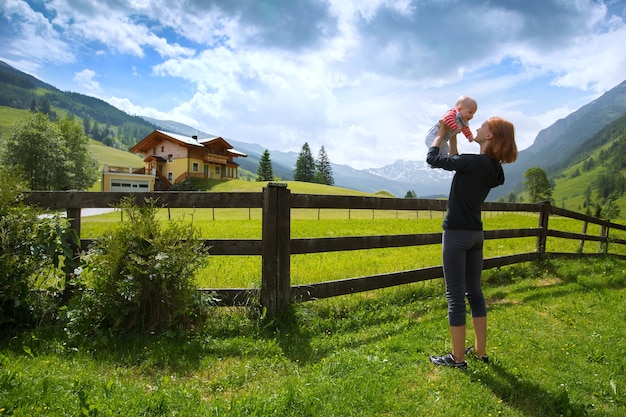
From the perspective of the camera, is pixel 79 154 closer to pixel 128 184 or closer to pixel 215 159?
pixel 128 184

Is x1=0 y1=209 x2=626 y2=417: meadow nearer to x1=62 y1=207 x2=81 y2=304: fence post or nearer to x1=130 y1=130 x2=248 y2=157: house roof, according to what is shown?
x1=62 y1=207 x2=81 y2=304: fence post

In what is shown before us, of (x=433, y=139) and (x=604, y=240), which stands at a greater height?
(x=433, y=139)

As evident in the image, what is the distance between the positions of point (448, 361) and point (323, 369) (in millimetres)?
1240

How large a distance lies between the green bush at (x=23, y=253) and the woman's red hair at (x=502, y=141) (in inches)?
179

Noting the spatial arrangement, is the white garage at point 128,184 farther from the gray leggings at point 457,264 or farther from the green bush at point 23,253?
the gray leggings at point 457,264

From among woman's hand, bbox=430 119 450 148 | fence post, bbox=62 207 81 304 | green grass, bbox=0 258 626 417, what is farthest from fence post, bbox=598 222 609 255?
fence post, bbox=62 207 81 304

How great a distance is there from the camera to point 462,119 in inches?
132

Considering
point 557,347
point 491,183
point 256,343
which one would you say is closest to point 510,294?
point 557,347

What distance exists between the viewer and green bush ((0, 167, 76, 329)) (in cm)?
371

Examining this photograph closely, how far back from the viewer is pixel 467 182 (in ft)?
11.0

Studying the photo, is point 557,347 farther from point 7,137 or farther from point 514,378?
point 7,137

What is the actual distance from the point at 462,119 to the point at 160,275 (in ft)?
11.4

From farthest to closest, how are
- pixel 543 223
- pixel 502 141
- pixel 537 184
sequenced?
pixel 537 184
pixel 543 223
pixel 502 141

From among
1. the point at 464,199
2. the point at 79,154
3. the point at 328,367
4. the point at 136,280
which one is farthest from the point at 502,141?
the point at 79,154
